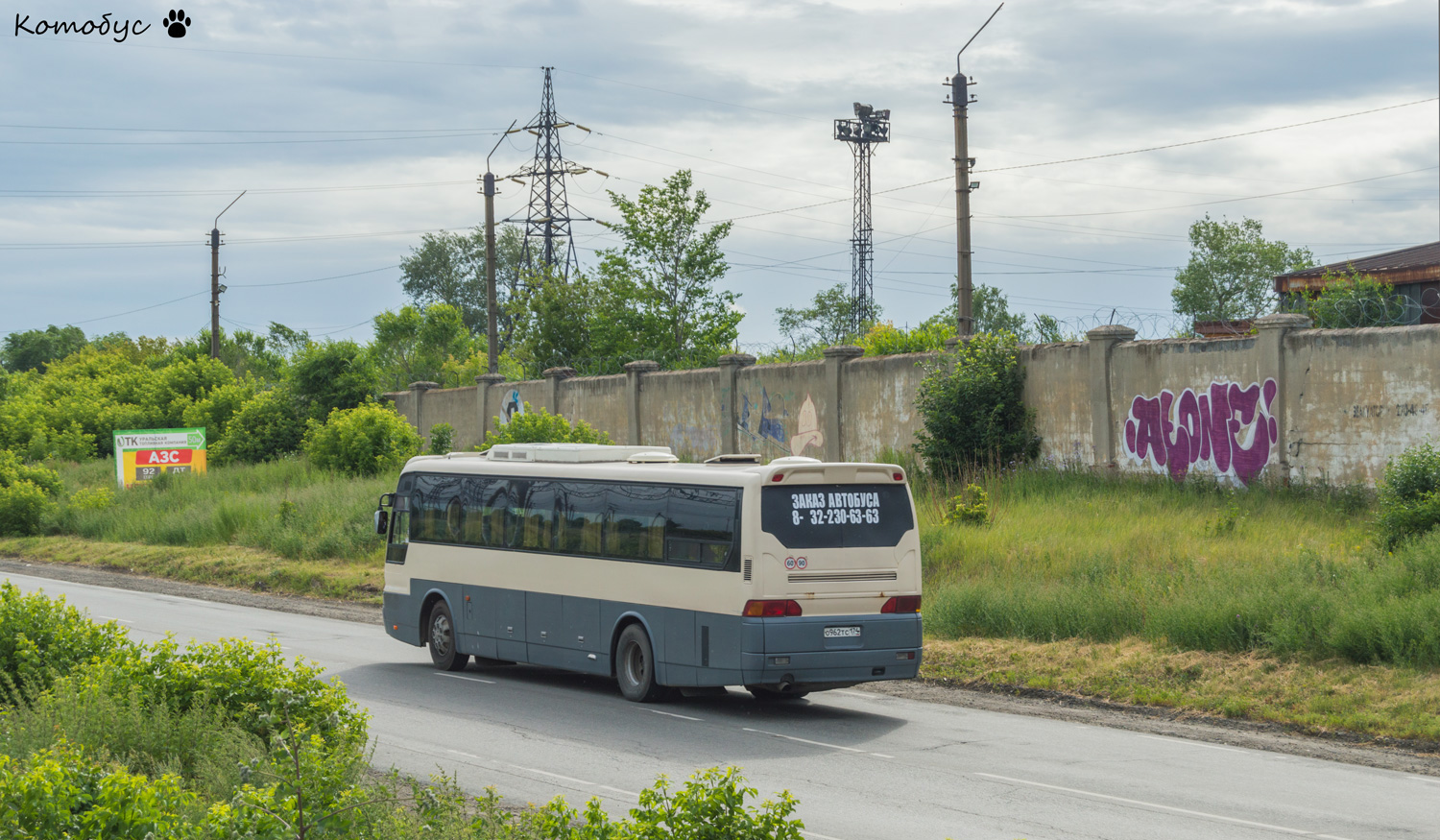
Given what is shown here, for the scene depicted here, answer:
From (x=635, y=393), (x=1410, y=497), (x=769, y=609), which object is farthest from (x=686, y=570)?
(x=635, y=393)

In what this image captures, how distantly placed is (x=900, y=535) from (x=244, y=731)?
7.03 m

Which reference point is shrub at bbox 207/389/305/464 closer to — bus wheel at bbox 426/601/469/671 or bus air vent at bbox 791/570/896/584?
bus wheel at bbox 426/601/469/671

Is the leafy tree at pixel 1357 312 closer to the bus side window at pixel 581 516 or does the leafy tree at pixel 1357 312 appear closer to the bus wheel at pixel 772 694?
the bus wheel at pixel 772 694

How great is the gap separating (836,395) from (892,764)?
55.8 feet

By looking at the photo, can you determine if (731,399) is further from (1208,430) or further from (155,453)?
(155,453)

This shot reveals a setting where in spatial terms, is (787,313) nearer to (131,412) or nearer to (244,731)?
(131,412)

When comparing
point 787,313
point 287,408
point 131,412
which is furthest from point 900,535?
point 787,313

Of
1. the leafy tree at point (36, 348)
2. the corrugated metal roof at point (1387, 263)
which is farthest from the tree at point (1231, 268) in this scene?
the leafy tree at point (36, 348)

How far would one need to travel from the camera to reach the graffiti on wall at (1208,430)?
2008 cm

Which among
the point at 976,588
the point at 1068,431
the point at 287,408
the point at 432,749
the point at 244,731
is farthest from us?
the point at 287,408

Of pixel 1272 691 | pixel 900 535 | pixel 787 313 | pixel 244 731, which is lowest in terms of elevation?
pixel 1272 691

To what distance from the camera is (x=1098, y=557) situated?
17.7m

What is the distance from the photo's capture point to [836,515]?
43.9 ft

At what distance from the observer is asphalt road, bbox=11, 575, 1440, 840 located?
912cm
